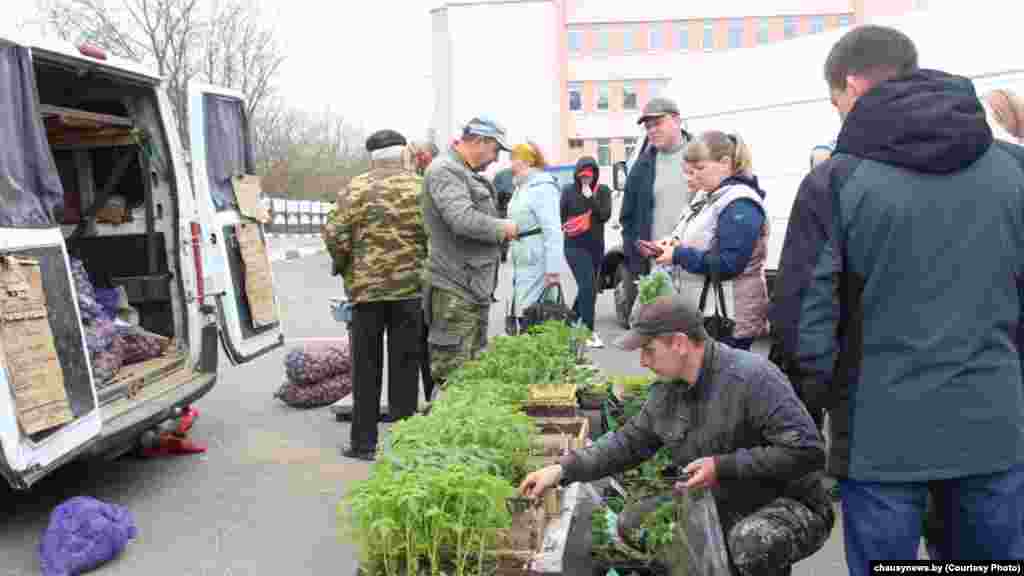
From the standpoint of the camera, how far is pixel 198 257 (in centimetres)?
631

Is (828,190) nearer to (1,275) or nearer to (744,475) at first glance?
(744,475)

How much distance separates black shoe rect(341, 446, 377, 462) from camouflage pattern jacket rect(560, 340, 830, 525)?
283cm

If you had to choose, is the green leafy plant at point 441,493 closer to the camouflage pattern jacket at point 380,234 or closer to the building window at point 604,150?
the camouflage pattern jacket at point 380,234

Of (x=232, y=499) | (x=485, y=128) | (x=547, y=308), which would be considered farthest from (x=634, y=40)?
(x=232, y=499)

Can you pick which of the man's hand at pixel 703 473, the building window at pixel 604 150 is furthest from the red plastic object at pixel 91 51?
the building window at pixel 604 150

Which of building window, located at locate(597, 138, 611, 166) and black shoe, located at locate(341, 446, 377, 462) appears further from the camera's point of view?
building window, located at locate(597, 138, 611, 166)

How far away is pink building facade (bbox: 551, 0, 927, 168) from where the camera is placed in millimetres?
62625

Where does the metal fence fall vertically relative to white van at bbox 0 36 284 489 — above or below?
below

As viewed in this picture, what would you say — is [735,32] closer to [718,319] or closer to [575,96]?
[575,96]

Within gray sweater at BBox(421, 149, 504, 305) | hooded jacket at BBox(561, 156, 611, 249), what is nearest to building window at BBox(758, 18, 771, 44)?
hooded jacket at BBox(561, 156, 611, 249)

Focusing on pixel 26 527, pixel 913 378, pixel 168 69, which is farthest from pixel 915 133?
pixel 168 69

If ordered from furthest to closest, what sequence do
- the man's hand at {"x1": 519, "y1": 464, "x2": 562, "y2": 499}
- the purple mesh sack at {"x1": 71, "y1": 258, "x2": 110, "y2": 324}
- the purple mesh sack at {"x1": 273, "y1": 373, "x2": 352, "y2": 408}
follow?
the purple mesh sack at {"x1": 273, "y1": 373, "x2": 352, "y2": 408} < the purple mesh sack at {"x1": 71, "y1": 258, "x2": 110, "y2": 324} < the man's hand at {"x1": 519, "y1": 464, "x2": 562, "y2": 499}

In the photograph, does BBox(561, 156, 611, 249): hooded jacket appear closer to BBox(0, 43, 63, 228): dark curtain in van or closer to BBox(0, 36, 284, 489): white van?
BBox(0, 36, 284, 489): white van

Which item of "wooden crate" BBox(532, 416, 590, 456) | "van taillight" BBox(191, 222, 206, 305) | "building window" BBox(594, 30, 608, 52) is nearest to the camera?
"wooden crate" BBox(532, 416, 590, 456)
